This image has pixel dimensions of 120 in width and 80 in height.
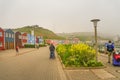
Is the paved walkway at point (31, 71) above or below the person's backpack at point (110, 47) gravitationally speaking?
below

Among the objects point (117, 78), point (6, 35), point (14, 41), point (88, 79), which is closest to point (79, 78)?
point (88, 79)

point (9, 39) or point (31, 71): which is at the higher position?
point (9, 39)

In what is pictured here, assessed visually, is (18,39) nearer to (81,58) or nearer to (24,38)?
(24,38)

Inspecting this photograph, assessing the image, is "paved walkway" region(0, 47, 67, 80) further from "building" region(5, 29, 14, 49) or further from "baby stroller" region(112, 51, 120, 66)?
"building" region(5, 29, 14, 49)

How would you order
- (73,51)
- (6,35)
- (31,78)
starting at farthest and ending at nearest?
1. (6,35)
2. (73,51)
3. (31,78)

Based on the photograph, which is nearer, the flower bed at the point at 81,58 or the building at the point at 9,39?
the flower bed at the point at 81,58

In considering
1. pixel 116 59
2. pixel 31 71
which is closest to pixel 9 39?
pixel 116 59

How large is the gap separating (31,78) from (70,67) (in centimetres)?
444

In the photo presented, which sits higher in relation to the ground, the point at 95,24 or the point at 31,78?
the point at 95,24

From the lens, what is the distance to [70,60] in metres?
18.3

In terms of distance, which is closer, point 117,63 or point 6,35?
point 117,63

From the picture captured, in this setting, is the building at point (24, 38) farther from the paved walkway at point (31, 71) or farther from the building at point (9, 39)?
the paved walkway at point (31, 71)

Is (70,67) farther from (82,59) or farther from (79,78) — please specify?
(79,78)

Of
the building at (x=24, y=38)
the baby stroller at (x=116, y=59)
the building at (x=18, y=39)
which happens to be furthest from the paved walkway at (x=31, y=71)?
the building at (x=24, y=38)
